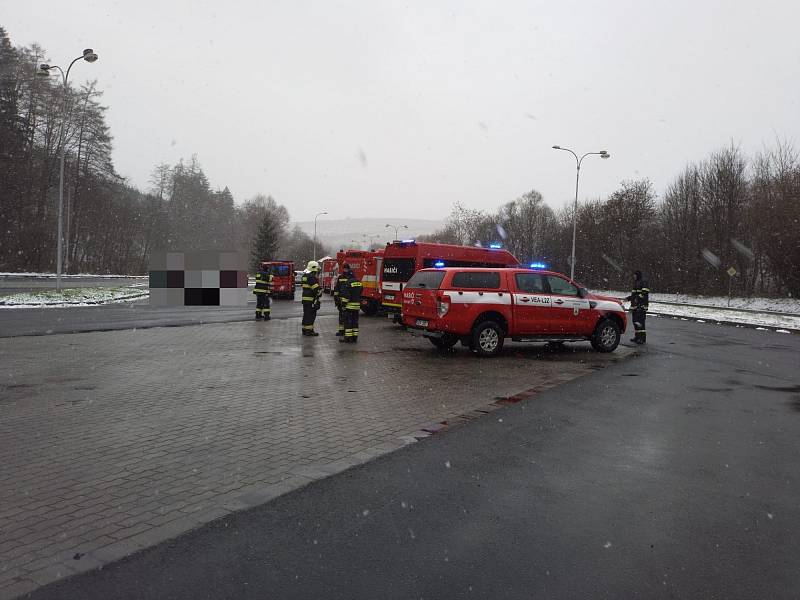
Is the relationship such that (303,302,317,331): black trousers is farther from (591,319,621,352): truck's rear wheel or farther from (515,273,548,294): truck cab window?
(591,319,621,352): truck's rear wheel

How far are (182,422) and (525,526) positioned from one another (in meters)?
3.98

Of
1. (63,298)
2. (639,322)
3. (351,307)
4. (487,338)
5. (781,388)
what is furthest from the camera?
(63,298)

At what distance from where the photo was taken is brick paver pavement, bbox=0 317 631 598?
3.77 m

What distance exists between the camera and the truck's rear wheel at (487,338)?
12.0 m

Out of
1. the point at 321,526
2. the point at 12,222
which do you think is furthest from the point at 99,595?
the point at 12,222

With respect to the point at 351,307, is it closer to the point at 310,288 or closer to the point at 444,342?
the point at 310,288

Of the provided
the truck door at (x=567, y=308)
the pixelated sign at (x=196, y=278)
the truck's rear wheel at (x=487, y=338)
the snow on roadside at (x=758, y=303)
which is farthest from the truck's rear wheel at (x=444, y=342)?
the snow on roadside at (x=758, y=303)

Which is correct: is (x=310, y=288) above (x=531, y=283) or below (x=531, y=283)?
below

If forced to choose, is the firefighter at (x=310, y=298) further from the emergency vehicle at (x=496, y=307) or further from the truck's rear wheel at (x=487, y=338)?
the truck's rear wheel at (x=487, y=338)

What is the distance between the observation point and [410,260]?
17391mm

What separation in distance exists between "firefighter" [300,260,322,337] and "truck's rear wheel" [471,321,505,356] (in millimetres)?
4509


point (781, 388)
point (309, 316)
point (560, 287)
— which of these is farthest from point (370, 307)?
point (781, 388)

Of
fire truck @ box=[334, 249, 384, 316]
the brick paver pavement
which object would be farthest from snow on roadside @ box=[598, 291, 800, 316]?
the brick paver pavement

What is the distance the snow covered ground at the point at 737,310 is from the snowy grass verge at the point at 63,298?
26088 mm
